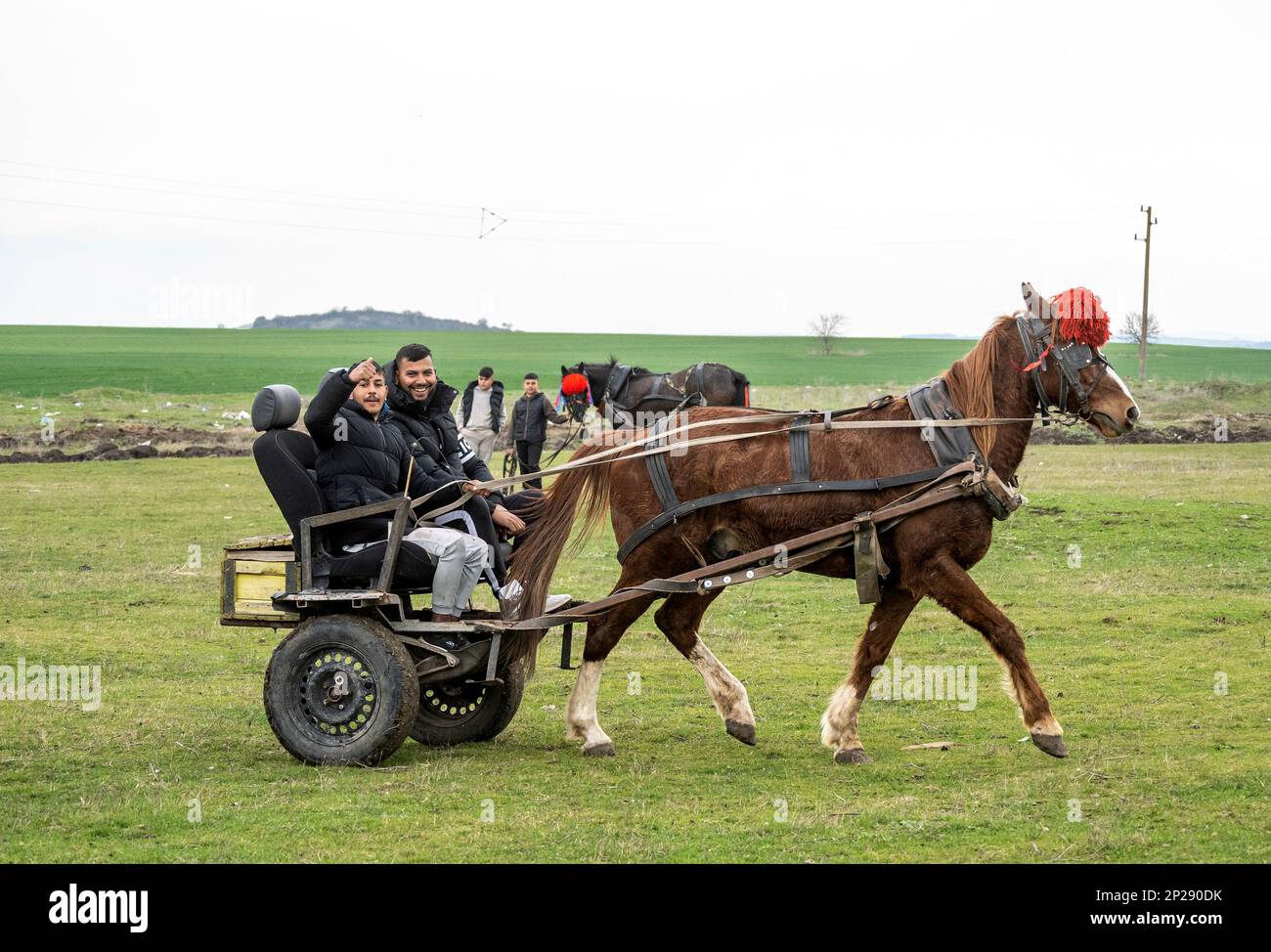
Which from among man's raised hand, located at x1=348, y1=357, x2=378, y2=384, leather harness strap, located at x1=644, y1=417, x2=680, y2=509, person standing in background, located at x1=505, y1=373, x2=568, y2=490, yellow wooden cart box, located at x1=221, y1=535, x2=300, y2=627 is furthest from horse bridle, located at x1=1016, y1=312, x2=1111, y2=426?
person standing in background, located at x1=505, y1=373, x2=568, y2=490

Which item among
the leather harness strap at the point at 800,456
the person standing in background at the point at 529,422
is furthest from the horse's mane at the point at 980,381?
the person standing in background at the point at 529,422

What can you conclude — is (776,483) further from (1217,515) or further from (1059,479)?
(1059,479)

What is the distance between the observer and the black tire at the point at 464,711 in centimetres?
845

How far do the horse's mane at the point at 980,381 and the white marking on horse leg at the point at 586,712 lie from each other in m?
2.45

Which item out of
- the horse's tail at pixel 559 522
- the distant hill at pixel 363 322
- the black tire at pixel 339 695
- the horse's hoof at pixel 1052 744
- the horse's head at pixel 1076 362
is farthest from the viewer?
the distant hill at pixel 363 322

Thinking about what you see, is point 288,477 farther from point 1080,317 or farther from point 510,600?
point 1080,317

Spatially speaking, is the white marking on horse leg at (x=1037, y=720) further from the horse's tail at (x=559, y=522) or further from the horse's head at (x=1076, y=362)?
the horse's tail at (x=559, y=522)

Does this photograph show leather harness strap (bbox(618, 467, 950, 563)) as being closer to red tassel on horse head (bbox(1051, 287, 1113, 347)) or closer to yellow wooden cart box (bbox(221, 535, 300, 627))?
red tassel on horse head (bbox(1051, 287, 1113, 347))

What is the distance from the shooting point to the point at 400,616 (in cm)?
785

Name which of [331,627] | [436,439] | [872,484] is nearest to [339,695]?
[331,627]

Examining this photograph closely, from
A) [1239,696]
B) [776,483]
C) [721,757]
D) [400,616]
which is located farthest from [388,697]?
[1239,696]

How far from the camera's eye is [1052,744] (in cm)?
745

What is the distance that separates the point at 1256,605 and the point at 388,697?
8.35m

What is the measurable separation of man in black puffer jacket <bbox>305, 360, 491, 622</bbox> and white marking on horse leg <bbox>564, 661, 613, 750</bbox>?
34.1 inches
